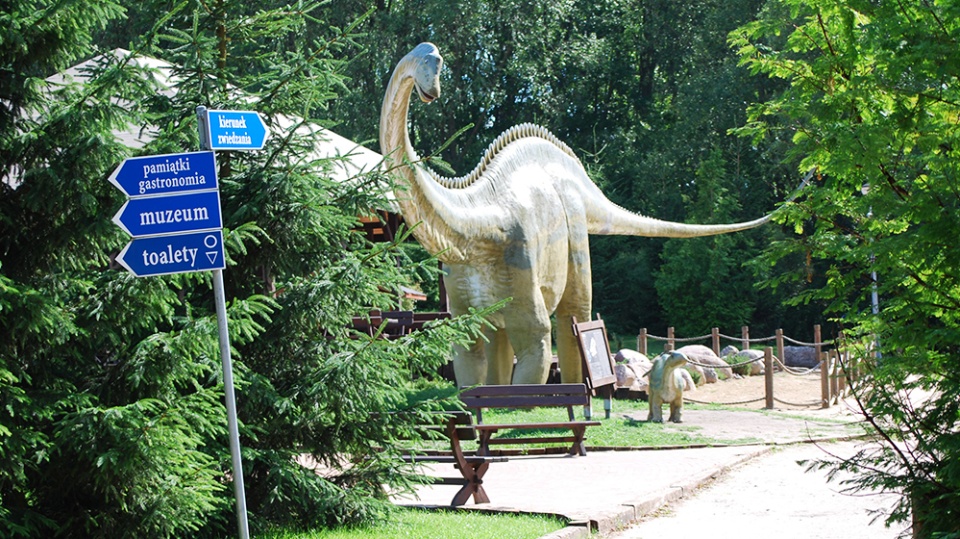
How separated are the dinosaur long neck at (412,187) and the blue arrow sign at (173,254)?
2.16m

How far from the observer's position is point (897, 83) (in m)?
6.40

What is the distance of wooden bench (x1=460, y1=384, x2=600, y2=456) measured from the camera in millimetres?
11156

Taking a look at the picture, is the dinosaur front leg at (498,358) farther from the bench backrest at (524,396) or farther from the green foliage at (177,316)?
the green foliage at (177,316)

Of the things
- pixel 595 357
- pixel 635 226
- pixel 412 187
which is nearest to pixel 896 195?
pixel 412 187

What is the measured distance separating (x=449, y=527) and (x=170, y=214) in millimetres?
3295

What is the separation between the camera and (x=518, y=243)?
1415 centimetres

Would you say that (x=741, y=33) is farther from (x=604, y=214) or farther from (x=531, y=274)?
(x=604, y=214)

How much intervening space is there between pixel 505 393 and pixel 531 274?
2.99 m

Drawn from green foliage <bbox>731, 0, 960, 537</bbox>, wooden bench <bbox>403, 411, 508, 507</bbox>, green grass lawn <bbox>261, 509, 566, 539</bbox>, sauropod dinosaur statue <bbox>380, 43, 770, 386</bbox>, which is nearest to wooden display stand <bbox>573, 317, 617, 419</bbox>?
sauropod dinosaur statue <bbox>380, 43, 770, 386</bbox>

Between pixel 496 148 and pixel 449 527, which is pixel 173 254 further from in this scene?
pixel 496 148

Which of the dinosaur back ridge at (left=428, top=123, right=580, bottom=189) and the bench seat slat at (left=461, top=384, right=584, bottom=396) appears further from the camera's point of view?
the dinosaur back ridge at (left=428, top=123, right=580, bottom=189)

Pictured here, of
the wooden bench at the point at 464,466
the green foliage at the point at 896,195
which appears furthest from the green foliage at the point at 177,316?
the green foliage at the point at 896,195

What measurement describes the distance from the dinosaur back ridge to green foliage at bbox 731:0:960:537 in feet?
21.1

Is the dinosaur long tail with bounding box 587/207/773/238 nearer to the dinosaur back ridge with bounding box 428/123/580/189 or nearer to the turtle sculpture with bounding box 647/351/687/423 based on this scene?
the dinosaur back ridge with bounding box 428/123/580/189
